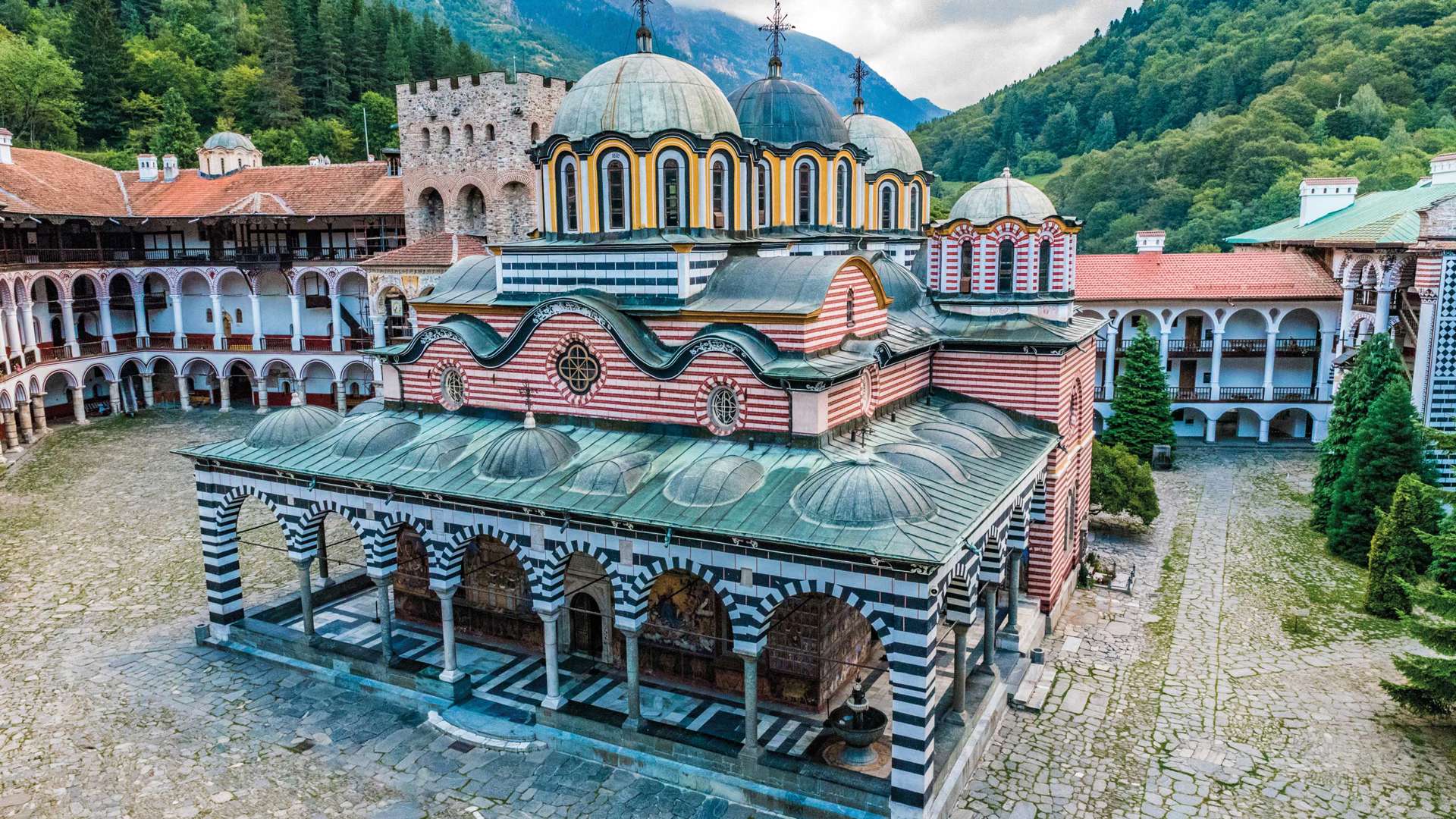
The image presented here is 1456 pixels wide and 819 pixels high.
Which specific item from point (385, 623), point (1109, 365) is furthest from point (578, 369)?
point (1109, 365)

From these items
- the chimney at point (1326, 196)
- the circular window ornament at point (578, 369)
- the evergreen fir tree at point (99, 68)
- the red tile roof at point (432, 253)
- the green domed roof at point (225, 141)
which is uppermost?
the evergreen fir tree at point (99, 68)

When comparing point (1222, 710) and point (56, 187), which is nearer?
point (1222, 710)

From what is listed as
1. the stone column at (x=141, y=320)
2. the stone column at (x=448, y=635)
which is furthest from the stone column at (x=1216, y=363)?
the stone column at (x=141, y=320)

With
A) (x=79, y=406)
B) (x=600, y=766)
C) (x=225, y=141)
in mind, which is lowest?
(x=600, y=766)

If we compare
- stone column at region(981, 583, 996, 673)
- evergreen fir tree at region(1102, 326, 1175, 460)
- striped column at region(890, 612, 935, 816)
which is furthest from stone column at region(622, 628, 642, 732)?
evergreen fir tree at region(1102, 326, 1175, 460)

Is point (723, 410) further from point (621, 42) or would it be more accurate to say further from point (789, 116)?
point (621, 42)

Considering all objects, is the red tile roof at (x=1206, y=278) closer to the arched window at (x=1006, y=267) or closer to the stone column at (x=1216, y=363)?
the stone column at (x=1216, y=363)

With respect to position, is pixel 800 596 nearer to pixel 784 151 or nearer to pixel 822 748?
pixel 822 748

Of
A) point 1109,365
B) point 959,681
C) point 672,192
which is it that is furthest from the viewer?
point 1109,365
